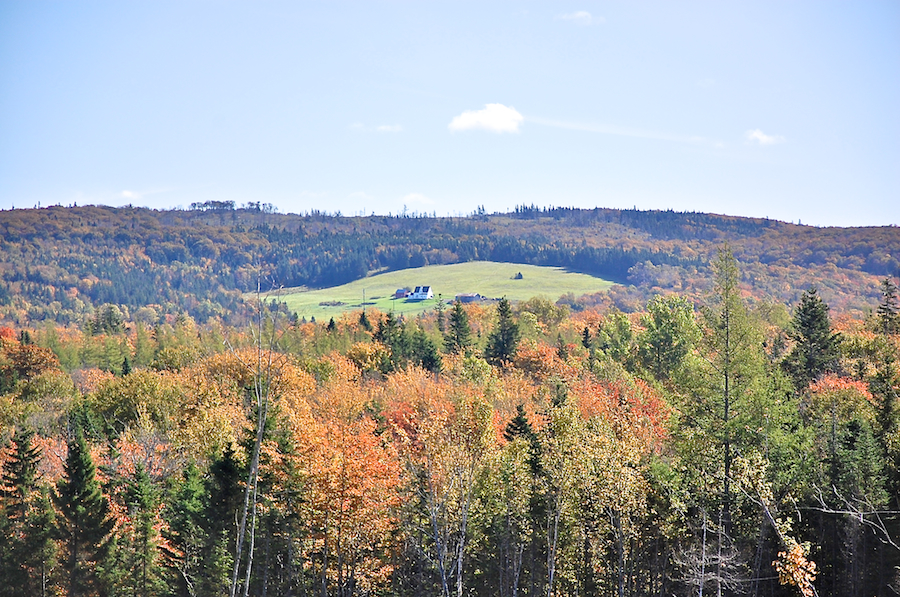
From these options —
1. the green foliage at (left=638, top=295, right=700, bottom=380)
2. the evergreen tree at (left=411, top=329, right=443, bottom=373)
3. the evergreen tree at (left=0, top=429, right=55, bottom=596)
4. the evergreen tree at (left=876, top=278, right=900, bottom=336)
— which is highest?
the evergreen tree at (left=876, top=278, right=900, bottom=336)

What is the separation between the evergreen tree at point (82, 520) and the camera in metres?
45.2

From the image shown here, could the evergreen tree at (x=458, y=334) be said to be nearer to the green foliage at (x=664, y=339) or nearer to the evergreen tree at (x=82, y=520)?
the green foliage at (x=664, y=339)

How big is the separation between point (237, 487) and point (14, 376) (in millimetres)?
78343

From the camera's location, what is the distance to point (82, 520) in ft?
149

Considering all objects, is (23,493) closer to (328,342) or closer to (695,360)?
(695,360)

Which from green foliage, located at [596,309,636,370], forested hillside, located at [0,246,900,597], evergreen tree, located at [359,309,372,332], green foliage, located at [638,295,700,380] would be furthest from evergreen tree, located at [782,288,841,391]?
evergreen tree, located at [359,309,372,332]

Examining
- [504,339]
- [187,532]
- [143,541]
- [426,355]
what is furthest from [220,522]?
[504,339]

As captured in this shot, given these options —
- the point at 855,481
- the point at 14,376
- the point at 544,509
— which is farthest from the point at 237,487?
the point at 14,376

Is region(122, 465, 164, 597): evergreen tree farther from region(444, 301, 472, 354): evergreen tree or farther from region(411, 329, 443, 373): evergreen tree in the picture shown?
region(444, 301, 472, 354): evergreen tree

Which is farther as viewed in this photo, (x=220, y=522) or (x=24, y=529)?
(x=24, y=529)

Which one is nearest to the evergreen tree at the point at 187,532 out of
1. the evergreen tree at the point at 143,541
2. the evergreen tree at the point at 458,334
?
the evergreen tree at the point at 143,541

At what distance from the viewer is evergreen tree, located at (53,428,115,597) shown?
4525cm

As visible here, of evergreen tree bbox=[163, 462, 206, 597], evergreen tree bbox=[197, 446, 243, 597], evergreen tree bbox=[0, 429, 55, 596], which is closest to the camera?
evergreen tree bbox=[197, 446, 243, 597]

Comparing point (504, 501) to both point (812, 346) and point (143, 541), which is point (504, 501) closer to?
point (143, 541)
